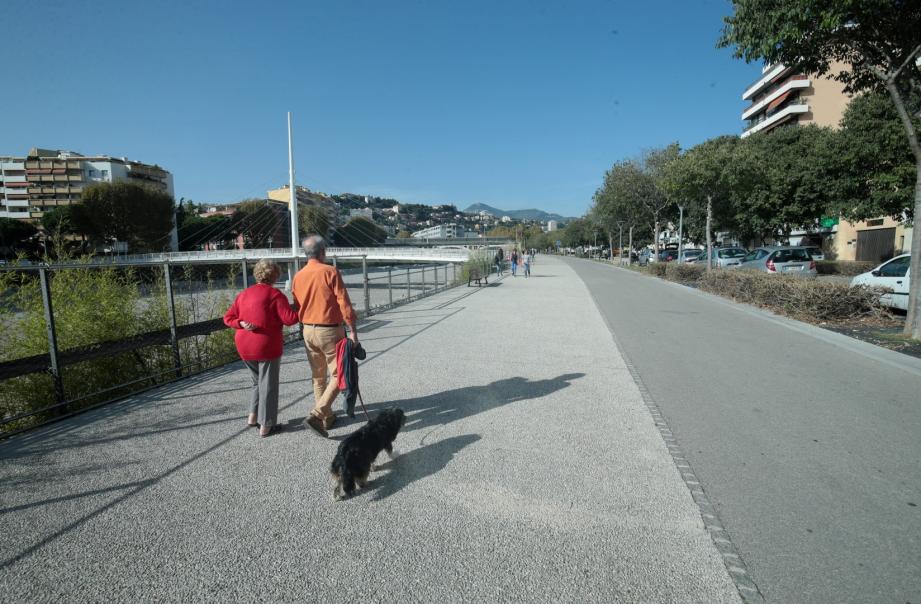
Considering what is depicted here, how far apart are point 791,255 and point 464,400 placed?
19.0 meters

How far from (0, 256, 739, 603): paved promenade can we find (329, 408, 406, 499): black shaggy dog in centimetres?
12

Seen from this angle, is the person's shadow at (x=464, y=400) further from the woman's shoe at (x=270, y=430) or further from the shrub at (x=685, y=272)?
the shrub at (x=685, y=272)

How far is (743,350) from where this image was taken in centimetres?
766

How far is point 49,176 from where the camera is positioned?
85188 millimetres

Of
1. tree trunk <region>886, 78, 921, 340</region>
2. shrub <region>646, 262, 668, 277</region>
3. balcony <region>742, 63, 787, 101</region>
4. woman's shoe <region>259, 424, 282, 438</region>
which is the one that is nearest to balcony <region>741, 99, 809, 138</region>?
balcony <region>742, 63, 787, 101</region>

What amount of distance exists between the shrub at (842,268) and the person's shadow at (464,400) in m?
27.6

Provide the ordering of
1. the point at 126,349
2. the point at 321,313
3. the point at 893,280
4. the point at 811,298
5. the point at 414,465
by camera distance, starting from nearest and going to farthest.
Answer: the point at 414,465 < the point at 321,313 < the point at 126,349 < the point at 893,280 < the point at 811,298

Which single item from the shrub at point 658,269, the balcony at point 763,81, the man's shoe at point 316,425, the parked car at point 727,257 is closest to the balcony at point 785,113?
the balcony at point 763,81

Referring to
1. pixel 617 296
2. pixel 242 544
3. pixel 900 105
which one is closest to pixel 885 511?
pixel 242 544

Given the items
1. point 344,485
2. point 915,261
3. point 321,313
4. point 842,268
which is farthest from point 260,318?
point 842,268

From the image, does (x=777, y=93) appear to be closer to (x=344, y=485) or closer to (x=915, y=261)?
(x=915, y=261)

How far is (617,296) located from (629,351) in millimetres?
9612

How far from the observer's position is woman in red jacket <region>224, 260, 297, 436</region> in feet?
12.7

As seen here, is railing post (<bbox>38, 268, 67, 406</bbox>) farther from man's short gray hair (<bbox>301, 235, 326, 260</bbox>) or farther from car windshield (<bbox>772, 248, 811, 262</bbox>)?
car windshield (<bbox>772, 248, 811, 262</bbox>)
